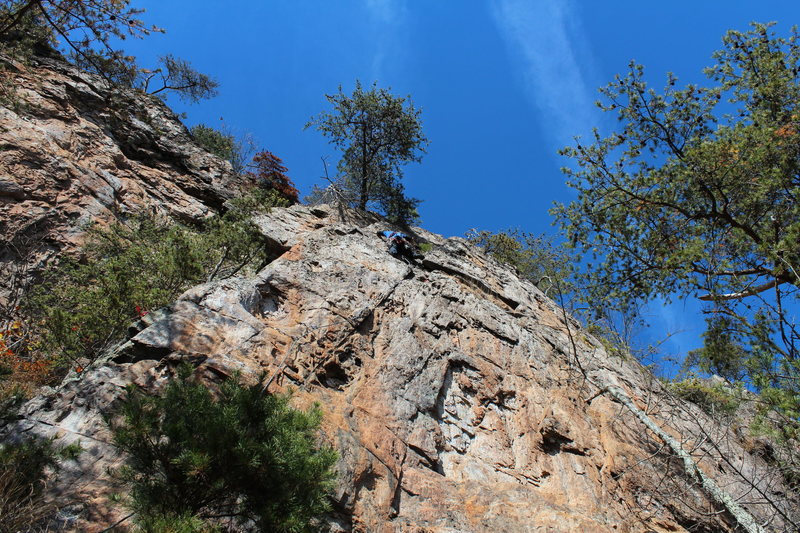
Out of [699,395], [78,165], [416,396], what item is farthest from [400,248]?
[78,165]

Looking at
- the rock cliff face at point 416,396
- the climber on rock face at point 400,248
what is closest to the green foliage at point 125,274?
the rock cliff face at point 416,396

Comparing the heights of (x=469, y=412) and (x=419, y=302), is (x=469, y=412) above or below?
below

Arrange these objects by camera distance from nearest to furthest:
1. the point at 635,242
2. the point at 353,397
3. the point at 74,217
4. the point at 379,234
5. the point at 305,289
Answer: the point at 353,397 → the point at 305,289 → the point at 635,242 → the point at 74,217 → the point at 379,234

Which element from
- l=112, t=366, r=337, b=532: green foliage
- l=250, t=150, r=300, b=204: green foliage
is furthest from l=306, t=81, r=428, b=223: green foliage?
l=112, t=366, r=337, b=532: green foliage

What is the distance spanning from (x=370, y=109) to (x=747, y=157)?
52.4 feet

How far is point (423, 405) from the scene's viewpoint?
8.45 meters

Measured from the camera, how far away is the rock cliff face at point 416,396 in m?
6.29

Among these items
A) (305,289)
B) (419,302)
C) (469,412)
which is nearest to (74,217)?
(305,289)

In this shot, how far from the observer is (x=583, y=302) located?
12.2 meters

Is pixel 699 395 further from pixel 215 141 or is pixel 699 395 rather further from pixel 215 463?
pixel 215 141

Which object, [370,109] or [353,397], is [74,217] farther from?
[370,109]

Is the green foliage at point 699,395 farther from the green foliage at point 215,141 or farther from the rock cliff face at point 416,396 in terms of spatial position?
the green foliage at point 215,141

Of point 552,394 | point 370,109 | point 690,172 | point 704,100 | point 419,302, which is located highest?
point 370,109

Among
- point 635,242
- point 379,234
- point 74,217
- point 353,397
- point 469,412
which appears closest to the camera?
point 353,397
